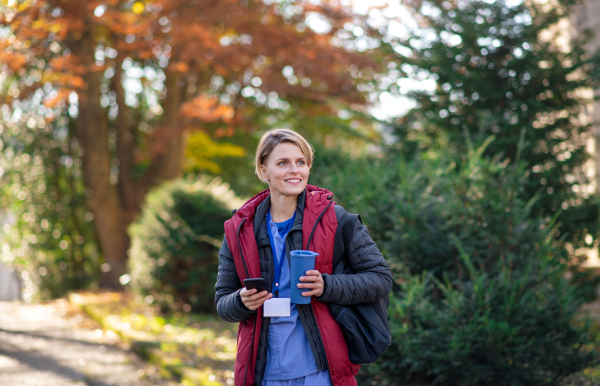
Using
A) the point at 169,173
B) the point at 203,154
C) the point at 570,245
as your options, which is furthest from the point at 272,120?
the point at 570,245

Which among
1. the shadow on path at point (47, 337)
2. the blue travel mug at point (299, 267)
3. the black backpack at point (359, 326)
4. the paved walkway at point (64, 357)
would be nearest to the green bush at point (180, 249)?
the paved walkway at point (64, 357)

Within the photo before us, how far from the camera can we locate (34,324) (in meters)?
9.56

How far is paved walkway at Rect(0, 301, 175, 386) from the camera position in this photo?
19.7 feet

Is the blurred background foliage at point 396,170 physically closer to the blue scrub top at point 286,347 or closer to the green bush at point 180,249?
the green bush at point 180,249

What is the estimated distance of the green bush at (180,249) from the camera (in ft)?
28.6

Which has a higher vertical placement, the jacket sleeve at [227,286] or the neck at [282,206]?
the neck at [282,206]

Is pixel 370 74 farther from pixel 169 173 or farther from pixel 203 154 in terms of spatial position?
pixel 203 154

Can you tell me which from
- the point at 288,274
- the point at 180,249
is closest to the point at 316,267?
the point at 288,274

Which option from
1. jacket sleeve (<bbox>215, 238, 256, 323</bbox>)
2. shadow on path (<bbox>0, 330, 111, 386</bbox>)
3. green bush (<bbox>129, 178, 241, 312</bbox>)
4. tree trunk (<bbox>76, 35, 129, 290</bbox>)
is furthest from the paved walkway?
jacket sleeve (<bbox>215, 238, 256, 323</bbox>)

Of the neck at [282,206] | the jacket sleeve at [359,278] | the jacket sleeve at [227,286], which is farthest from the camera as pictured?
the neck at [282,206]

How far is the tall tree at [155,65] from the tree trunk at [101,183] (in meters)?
0.02

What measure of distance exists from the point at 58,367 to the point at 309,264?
552 centimetres

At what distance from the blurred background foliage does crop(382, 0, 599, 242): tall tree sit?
3 cm

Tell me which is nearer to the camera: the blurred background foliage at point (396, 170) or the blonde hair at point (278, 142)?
the blonde hair at point (278, 142)
